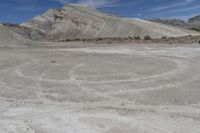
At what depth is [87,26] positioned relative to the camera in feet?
199

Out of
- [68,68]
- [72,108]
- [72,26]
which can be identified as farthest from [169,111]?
[72,26]

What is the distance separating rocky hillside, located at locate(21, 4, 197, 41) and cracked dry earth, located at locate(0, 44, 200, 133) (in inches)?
1505

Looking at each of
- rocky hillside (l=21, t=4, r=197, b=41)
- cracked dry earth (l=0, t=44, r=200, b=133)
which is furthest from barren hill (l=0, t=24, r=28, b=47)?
cracked dry earth (l=0, t=44, r=200, b=133)

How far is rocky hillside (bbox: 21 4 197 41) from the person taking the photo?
53844 millimetres

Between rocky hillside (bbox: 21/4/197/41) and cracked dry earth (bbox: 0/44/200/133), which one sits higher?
rocky hillside (bbox: 21/4/197/41)

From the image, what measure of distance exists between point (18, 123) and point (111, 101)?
9.77ft

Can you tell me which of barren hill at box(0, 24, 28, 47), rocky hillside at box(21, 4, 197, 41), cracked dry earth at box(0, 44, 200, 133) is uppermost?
rocky hillside at box(21, 4, 197, 41)

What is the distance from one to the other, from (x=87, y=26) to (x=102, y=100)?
52.1m

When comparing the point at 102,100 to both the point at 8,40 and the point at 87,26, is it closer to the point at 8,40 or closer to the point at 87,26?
the point at 8,40

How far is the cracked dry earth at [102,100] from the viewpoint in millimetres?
6960

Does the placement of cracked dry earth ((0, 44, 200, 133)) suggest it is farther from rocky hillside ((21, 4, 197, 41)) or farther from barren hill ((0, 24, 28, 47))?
rocky hillside ((21, 4, 197, 41))

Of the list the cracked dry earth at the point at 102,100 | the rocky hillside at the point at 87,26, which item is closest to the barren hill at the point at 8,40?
the rocky hillside at the point at 87,26

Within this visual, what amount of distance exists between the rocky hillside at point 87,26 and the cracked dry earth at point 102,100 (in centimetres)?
3823

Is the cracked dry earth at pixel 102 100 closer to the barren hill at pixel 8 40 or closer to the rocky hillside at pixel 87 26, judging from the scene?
the barren hill at pixel 8 40
